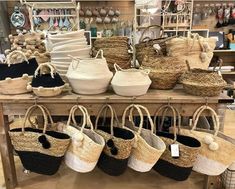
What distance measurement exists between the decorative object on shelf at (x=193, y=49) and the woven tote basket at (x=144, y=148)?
1.82 ft

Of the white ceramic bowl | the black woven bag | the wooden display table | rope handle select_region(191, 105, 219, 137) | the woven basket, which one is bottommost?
rope handle select_region(191, 105, 219, 137)

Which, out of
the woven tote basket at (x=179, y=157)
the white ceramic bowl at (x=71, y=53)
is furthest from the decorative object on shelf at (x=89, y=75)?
the woven tote basket at (x=179, y=157)

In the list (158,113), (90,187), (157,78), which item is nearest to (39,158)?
(90,187)

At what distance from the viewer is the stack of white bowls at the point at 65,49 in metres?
1.74

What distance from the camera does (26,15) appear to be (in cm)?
456

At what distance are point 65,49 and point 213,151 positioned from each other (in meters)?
1.18

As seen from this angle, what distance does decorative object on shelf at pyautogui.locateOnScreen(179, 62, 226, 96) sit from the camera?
4.98 feet

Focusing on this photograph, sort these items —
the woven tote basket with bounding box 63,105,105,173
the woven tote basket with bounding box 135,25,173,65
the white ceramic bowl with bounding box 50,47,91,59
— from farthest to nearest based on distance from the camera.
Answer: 1. the woven tote basket with bounding box 135,25,173,65
2. the white ceramic bowl with bounding box 50,47,91,59
3. the woven tote basket with bounding box 63,105,105,173

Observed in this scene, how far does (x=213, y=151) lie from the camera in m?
1.51

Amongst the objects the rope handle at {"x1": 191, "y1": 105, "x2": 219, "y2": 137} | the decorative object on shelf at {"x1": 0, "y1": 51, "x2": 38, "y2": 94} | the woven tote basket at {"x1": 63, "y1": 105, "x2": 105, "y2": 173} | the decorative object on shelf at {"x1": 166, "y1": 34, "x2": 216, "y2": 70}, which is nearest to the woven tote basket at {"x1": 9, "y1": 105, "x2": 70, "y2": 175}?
the woven tote basket at {"x1": 63, "y1": 105, "x2": 105, "y2": 173}

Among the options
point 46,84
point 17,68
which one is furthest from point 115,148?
point 17,68

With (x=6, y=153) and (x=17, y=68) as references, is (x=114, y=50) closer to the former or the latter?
(x=17, y=68)

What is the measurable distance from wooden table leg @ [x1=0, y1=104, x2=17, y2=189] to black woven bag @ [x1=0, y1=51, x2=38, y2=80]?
0.22 meters

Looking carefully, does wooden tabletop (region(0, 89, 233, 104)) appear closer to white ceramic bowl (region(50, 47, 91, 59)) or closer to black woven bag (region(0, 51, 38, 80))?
black woven bag (region(0, 51, 38, 80))
